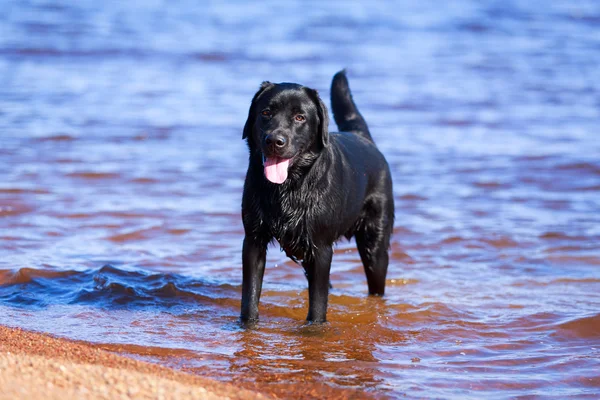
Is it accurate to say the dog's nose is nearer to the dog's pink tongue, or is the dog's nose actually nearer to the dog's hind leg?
the dog's pink tongue

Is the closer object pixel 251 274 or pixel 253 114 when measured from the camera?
pixel 253 114

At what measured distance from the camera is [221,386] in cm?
419

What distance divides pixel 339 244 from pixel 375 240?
176cm

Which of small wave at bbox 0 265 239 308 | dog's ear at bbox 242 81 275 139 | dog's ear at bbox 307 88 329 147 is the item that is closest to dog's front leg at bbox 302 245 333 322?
dog's ear at bbox 307 88 329 147

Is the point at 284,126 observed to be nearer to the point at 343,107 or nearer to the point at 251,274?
the point at 251,274

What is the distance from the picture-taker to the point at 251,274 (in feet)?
17.6

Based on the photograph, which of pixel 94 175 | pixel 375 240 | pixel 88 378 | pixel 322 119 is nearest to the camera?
pixel 88 378

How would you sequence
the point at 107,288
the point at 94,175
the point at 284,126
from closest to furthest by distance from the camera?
the point at 284,126 → the point at 107,288 → the point at 94,175

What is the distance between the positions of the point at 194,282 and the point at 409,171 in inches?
177

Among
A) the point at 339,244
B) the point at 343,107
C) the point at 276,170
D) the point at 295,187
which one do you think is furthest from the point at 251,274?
the point at 339,244

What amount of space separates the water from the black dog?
0.42 meters

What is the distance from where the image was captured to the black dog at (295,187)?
5070 mm

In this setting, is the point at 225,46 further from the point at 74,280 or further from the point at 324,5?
the point at 74,280

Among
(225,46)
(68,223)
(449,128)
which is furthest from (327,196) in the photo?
(225,46)
